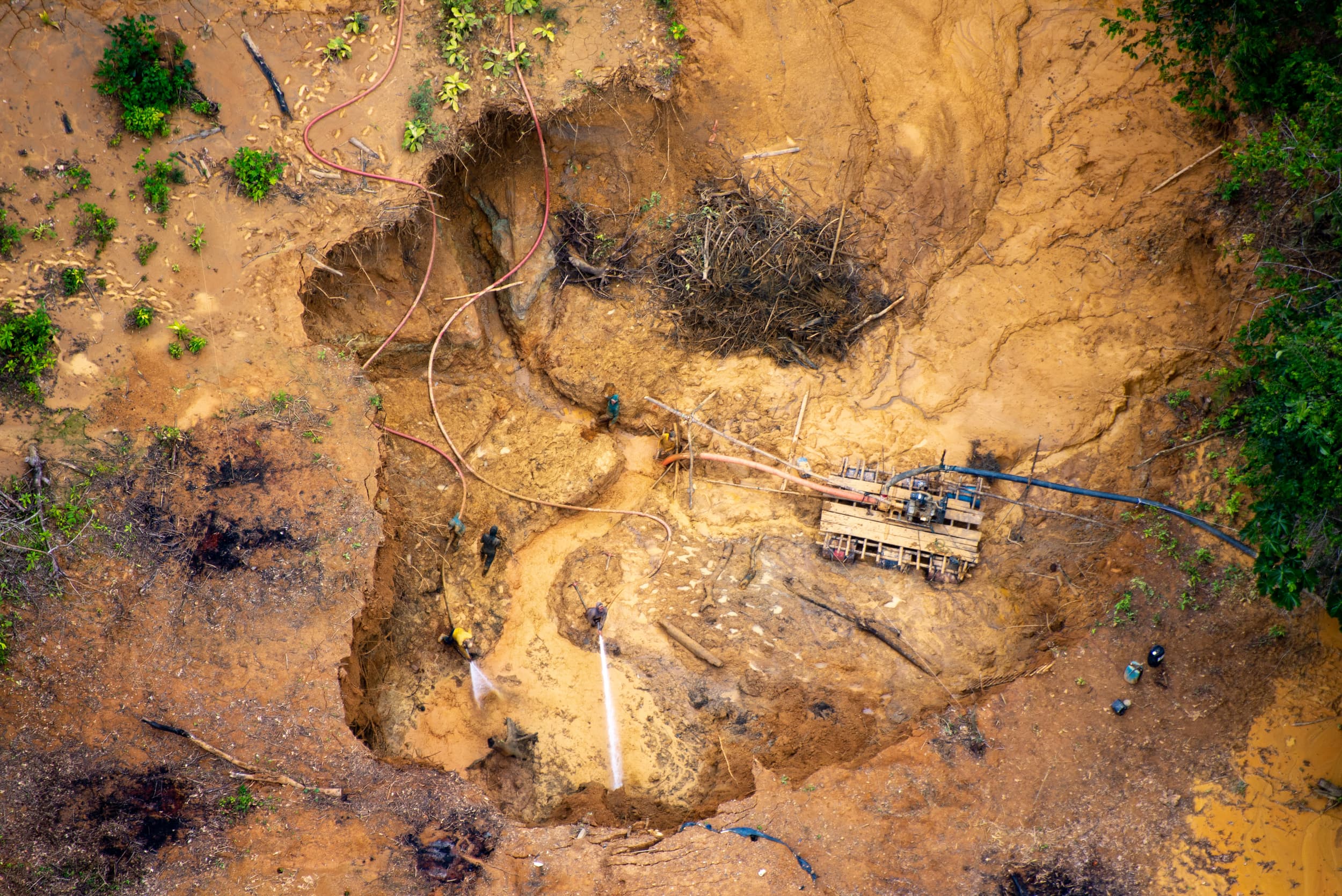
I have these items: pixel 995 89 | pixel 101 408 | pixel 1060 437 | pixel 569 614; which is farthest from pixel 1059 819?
pixel 101 408

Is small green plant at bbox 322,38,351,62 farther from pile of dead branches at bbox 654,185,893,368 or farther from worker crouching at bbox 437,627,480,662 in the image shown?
worker crouching at bbox 437,627,480,662

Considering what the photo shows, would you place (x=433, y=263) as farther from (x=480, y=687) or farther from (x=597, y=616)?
(x=480, y=687)

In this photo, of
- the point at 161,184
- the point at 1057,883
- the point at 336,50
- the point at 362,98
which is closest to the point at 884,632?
the point at 1057,883

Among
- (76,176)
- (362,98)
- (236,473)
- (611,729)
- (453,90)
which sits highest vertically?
(453,90)

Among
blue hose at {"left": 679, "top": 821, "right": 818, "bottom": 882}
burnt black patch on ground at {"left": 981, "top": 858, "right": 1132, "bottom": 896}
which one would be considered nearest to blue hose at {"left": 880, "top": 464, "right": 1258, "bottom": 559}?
burnt black patch on ground at {"left": 981, "top": 858, "right": 1132, "bottom": 896}

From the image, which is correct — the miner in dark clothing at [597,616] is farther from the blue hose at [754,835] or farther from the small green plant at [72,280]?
the small green plant at [72,280]

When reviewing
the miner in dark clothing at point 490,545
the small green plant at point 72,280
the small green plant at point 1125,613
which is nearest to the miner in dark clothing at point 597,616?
the miner in dark clothing at point 490,545

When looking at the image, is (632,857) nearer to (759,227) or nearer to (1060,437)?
(1060,437)
